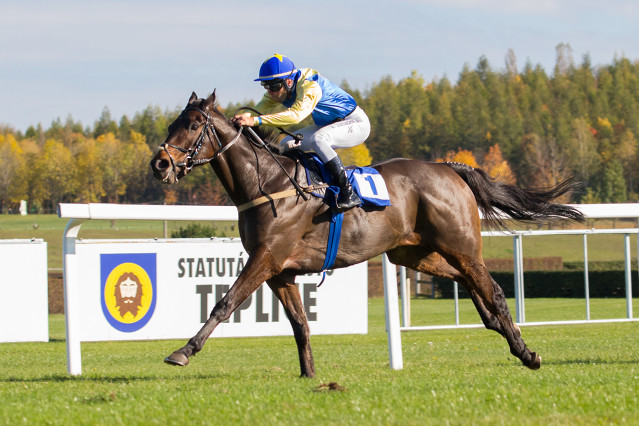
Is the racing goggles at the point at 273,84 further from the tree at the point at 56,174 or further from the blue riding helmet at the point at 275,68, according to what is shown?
the tree at the point at 56,174

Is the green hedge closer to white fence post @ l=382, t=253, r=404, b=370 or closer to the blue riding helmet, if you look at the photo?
white fence post @ l=382, t=253, r=404, b=370

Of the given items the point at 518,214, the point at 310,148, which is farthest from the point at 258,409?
the point at 518,214

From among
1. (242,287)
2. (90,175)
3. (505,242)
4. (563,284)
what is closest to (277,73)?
(242,287)

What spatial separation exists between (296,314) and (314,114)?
1.59m

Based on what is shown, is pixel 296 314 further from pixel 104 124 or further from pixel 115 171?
pixel 104 124

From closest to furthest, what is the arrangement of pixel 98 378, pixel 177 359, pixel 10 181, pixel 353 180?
1. pixel 177 359
2. pixel 353 180
3. pixel 98 378
4. pixel 10 181

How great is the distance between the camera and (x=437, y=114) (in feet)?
379

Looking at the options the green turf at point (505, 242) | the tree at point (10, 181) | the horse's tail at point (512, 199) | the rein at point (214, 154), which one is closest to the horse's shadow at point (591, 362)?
the horse's tail at point (512, 199)

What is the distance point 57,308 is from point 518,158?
89.2m

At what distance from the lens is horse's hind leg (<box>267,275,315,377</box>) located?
6.20m

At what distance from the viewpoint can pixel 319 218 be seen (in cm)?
607

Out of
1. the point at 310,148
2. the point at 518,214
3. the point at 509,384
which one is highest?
the point at 310,148

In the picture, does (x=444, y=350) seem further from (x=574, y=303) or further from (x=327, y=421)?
(x=574, y=303)

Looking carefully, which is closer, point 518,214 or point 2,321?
point 518,214
